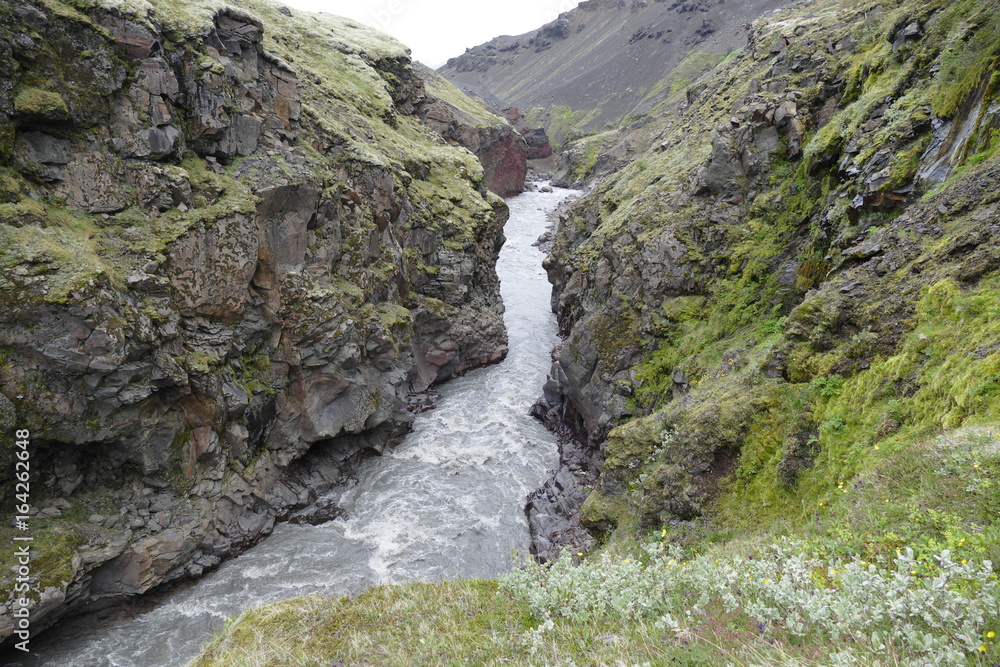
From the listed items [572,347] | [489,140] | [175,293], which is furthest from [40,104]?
[489,140]

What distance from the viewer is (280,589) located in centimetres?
1689

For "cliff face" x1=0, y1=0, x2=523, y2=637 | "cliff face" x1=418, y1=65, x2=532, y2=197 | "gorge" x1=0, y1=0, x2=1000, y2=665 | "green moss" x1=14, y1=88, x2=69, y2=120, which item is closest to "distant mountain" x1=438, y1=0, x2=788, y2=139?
"cliff face" x1=418, y1=65, x2=532, y2=197

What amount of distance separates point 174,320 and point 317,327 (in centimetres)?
587

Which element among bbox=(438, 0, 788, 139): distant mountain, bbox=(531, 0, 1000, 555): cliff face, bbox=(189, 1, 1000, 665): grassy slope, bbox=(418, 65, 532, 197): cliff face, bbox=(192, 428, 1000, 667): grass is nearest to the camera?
bbox=(192, 428, 1000, 667): grass

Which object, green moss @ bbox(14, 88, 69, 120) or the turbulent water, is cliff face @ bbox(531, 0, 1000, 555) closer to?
the turbulent water

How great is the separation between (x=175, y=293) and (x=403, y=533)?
12.1 meters

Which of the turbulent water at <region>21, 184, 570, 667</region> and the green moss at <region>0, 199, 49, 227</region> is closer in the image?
the green moss at <region>0, 199, 49, 227</region>

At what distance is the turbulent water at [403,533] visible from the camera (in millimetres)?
15102

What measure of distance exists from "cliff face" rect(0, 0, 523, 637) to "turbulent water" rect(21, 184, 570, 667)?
1.22 meters

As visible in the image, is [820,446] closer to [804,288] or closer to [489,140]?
[804,288]

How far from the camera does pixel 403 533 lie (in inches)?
768

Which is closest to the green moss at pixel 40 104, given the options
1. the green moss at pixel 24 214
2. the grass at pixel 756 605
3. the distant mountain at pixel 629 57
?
the green moss at pixel 24 214

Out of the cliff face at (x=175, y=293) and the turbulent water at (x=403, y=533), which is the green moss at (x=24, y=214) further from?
the turbulent water at (x=403, y=533)

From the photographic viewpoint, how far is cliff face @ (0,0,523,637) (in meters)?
14.3
